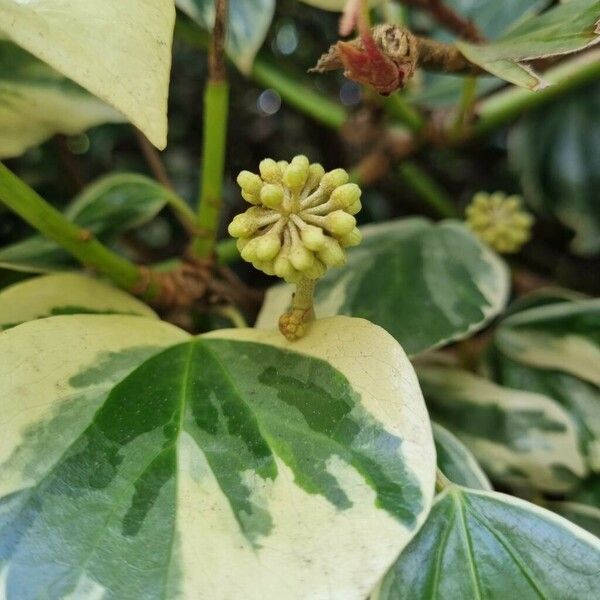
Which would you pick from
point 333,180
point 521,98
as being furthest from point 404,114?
point 333,180

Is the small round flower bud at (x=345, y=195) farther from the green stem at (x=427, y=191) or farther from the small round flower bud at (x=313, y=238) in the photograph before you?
the green stem at (x=427, y=191)

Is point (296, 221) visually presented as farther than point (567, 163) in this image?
No

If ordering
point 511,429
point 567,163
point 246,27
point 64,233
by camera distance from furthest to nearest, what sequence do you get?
point 567,163, point 246,27, point 511,429, point 64,233

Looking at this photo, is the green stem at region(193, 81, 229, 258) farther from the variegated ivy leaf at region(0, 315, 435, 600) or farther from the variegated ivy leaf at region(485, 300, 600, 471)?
the variegated ivy leaf at region(485, 300, 600, 471)

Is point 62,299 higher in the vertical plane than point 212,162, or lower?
lower

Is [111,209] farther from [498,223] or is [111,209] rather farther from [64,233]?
[498,223]

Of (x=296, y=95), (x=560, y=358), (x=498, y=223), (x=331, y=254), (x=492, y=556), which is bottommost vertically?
(x=492, y=556)

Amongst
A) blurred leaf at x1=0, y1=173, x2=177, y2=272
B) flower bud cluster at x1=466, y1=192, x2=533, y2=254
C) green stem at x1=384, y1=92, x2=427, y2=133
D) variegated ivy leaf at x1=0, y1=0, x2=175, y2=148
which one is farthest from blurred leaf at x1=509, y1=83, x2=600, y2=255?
variegated ivy leaf at x1=0, y1=0, x2=175, y2=148
